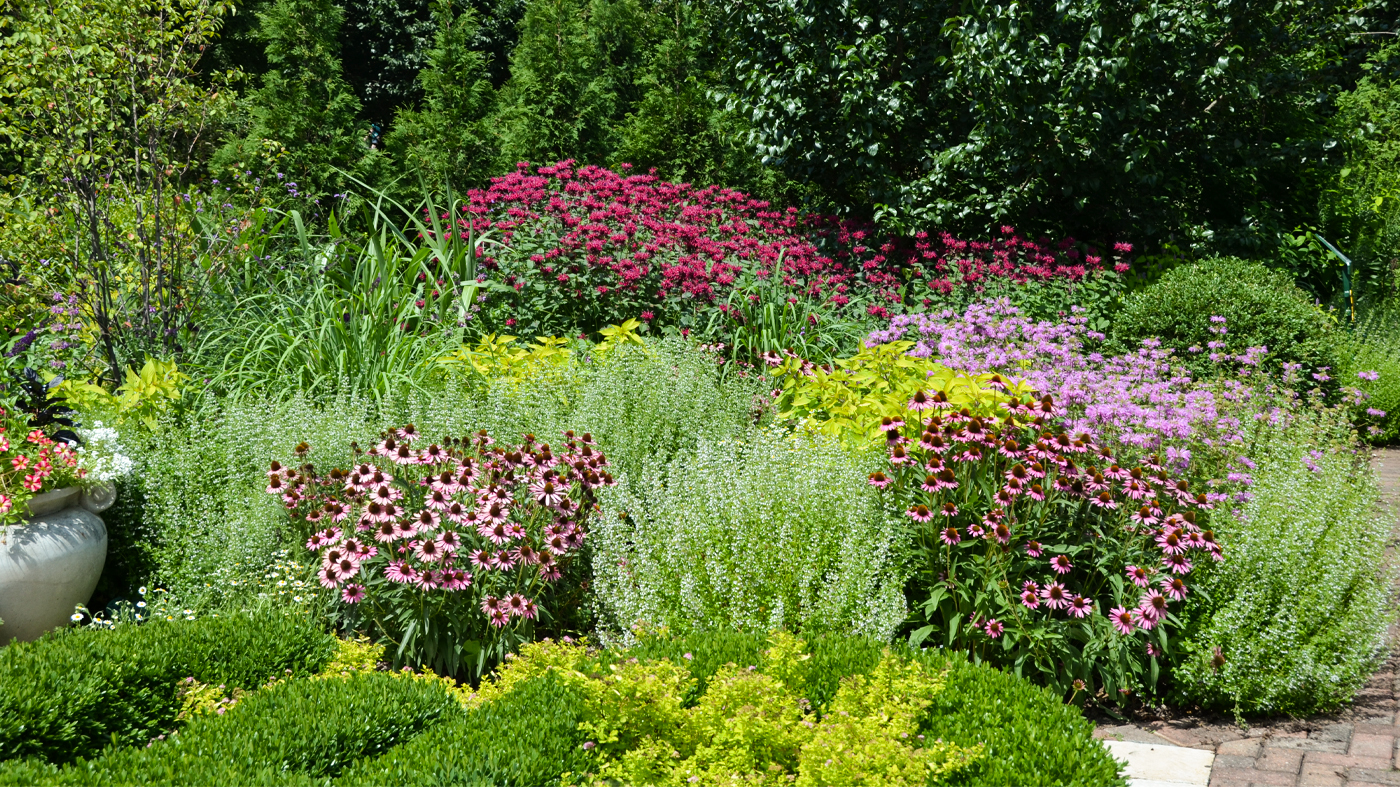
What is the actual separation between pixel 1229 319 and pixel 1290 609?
401 centimetres

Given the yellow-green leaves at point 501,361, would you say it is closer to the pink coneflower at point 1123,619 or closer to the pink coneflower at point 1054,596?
the pink coneflower at point 1054,596

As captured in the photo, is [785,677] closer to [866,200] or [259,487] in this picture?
[259,487]

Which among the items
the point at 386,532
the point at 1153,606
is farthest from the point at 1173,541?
the point at 386,532

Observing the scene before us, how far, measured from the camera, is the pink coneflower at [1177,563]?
11.2ft

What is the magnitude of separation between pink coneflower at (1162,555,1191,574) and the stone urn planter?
4.25 metres

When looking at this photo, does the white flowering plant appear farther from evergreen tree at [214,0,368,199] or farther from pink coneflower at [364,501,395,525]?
evergreen tree at [214,0,368,199]

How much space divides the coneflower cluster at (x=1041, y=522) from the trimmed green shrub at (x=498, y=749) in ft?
4.98

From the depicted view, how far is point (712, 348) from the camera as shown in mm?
5660

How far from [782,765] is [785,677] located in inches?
11.5

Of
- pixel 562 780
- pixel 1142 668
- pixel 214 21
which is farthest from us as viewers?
pixel 214 21

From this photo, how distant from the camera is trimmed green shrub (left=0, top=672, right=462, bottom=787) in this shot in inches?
91.4

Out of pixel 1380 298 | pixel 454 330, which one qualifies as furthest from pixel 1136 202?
pixel 454 330

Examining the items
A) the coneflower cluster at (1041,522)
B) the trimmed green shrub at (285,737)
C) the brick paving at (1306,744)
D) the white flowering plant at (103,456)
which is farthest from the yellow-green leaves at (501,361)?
the brick paving at (1306,744)

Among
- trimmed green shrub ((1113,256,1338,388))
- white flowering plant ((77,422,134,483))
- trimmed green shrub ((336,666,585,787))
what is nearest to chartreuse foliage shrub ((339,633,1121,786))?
trimmed green shrub ((336,666,585,787))
